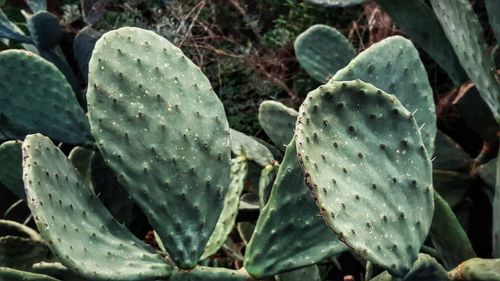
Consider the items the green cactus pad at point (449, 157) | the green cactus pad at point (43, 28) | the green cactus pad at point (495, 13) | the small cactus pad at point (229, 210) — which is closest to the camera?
the small cactus pad at point (229, 210)

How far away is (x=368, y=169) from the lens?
1217 millimetres

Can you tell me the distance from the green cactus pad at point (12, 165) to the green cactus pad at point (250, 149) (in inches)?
17.5

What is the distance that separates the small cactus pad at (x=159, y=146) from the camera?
1.34 metres

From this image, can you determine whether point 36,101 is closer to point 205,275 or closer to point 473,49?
point 205,275

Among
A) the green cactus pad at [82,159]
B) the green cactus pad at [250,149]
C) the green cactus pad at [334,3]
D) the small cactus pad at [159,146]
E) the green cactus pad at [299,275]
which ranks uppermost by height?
the small cactus pad at [159,146]

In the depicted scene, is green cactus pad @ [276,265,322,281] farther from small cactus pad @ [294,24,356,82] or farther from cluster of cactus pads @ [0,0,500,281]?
small cactus pad @ [294,24,356,82]

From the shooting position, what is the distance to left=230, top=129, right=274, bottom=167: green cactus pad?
1797 millimetres

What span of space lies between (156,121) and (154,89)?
0.06m

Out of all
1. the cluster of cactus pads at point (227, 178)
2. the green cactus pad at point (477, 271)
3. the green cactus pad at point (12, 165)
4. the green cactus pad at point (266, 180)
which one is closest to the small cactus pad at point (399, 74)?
the cluster of cactus pads at point (227, 178)

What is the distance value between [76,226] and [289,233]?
1.12 ft

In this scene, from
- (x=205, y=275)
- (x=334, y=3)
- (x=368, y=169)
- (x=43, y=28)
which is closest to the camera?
(x=368, y=169)

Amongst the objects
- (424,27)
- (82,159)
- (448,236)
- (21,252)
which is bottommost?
(21,252)

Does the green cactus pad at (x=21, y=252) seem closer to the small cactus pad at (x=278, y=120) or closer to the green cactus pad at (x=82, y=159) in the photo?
the green cactus pad at (x=82, y=159)

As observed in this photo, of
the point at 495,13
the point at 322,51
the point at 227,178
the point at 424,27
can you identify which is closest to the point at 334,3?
the point at 322,51
